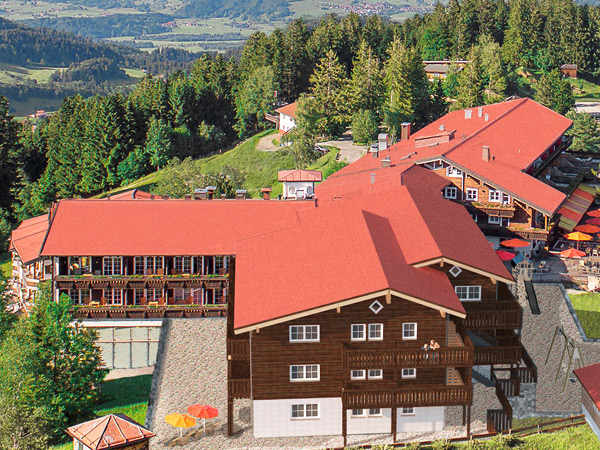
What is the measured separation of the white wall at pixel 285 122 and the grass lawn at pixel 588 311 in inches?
2401

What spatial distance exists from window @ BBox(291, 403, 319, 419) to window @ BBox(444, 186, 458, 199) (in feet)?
103

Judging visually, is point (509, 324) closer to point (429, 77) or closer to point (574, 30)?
point (429, 77)

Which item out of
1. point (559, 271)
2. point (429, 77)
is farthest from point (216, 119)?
point (559, 271)

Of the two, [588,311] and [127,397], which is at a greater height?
[588,311]

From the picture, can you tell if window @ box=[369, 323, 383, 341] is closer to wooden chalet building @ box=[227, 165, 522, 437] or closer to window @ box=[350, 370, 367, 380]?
wooden chalet building @ box=[227, 165, 522, 437]

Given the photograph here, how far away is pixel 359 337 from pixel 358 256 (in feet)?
13.5

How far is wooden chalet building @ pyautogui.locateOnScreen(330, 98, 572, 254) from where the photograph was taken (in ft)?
234

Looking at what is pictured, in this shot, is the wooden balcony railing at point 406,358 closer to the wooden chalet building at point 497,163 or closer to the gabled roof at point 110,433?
the gabled roof at point 110,433

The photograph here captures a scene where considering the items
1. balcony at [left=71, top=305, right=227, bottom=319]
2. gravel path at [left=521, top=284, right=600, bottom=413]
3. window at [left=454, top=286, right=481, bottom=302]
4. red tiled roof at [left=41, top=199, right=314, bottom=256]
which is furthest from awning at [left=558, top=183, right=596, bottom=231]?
balcony at [left=71, top=305, right=227, bottom=319]

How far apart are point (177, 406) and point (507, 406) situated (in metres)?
16.9

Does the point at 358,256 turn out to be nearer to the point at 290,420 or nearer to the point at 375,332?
the point at 375,332

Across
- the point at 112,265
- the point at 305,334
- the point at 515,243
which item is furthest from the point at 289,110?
the point at 305,334

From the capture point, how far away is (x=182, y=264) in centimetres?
6069

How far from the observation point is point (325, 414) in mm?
47062
